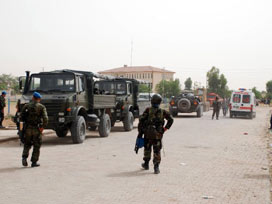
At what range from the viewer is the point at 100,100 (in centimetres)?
1477

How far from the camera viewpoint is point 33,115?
850 centimetres

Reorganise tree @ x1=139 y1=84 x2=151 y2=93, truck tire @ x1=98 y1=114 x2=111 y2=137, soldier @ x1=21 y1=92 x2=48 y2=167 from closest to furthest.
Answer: soldier @ x1=21 y1=92 x2=48 y2=167 < truck tire @ x1=98 y1=114 x2=111 y2=137 < tree @ x1=139 y1=84 x2=151 y2=93

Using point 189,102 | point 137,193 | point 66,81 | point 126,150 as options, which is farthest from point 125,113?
point 189,102

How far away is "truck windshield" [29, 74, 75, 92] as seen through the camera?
13.2 meters

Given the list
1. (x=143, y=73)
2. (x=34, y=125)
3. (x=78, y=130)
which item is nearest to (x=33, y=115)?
(x=34, y=125)

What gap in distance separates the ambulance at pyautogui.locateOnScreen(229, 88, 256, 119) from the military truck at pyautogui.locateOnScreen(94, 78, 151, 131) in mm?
14087

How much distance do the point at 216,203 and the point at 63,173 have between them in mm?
3287

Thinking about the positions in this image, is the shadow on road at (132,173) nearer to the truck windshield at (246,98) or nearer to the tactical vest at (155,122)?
the tactical vest at (155,122)

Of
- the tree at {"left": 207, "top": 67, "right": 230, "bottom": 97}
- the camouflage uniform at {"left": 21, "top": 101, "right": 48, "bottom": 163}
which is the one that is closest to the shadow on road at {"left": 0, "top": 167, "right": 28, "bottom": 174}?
the camouflage uniform at {"left": 21, "top": 101, "right": 48, "bottom": 163}

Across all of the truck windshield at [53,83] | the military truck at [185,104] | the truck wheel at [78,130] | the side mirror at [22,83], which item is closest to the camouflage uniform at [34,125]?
the truck wheel at [78,130]

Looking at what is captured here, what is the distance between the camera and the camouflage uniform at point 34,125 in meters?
8.48

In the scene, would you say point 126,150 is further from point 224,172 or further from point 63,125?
point 224,172

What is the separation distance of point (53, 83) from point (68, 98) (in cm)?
102

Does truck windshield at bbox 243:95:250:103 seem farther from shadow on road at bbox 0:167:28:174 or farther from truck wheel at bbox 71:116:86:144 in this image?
shadow on road at bbox 0:167:28:174
